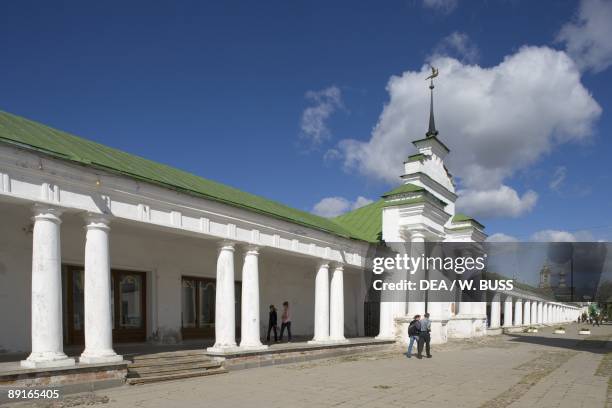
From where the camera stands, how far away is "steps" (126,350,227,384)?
31.7ft

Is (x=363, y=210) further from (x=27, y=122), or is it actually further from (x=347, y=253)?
→ (x=27, y=122)

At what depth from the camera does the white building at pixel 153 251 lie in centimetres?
842

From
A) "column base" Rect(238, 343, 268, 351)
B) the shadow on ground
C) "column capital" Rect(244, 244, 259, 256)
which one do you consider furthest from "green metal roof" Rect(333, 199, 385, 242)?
the shadow on ground

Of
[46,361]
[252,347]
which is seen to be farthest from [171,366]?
[46,361]

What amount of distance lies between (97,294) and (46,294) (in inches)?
40.0

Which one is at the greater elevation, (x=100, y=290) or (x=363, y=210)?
(x=363, y=210)

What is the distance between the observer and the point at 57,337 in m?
8.34

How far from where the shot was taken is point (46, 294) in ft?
27.2

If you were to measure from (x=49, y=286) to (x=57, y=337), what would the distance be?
34.5 inches

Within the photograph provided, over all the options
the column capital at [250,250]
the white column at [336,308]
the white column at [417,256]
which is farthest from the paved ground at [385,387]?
the white column at [417,256]

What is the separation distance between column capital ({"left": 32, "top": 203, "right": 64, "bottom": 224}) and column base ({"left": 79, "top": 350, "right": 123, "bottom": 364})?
2.51 m

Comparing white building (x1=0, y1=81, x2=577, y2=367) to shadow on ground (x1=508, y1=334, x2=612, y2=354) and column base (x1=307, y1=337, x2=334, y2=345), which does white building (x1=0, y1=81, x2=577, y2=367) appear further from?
shadow on ground (x1=508, y1=334, x2=612, y2=354)

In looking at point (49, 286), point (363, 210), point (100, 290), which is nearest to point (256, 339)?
point (100, 290)

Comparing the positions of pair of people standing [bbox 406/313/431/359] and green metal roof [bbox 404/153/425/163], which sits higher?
green metal roof [bbox 404/153/425/163]
